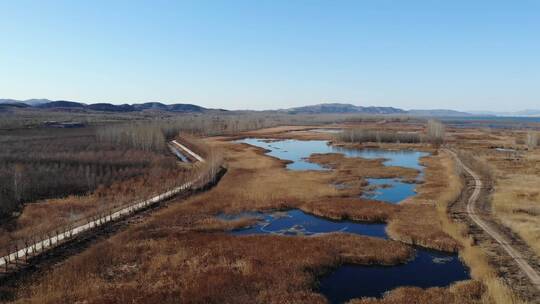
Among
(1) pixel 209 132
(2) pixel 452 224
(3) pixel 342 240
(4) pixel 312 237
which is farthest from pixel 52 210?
→ (1) pixel 209 132

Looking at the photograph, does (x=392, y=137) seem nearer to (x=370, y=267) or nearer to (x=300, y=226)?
(x=300, y=226)

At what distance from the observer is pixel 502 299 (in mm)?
18859

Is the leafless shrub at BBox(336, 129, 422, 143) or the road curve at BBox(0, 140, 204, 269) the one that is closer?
the road curve at BBox(0, 140, 204, 269)

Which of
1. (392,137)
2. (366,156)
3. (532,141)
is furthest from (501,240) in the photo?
(392,137)

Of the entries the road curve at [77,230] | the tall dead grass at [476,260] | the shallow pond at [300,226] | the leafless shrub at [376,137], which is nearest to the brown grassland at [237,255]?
the tall dead grass at [476,260]

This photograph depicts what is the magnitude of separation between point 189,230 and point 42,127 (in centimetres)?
10219

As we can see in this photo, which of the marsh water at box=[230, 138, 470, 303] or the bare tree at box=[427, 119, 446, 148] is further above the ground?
the bare tree at box=[427, 119, 446, 148]

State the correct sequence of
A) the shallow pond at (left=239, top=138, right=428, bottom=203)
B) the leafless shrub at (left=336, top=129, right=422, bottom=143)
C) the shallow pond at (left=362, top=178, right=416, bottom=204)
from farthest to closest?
the leafless shrub at (left=336, top=129, right=422, bottom=143), the shallow pond at (left=239, top=138, right=428, bottom=203), the shallow pond at (left=362, top=178, right=416, bottom=204)

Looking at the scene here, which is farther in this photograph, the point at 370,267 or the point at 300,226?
the point at 300,226

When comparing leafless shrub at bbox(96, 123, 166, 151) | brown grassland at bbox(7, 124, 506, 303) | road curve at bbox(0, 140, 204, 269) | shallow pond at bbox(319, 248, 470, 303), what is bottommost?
shallow pond at bbox(319, 248, 470, 303)

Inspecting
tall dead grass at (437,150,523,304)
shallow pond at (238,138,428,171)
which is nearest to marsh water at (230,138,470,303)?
tall dead grass at (437,150,523,304)

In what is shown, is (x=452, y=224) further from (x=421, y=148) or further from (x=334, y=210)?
(x=421, y=148)

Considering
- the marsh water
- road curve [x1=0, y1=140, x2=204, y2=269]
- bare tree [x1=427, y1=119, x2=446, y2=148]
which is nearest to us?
the marsh water

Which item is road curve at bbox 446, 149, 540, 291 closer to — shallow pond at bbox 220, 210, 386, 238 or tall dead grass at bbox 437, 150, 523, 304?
tall dead grass at bbox 437, 150, 523, 304
